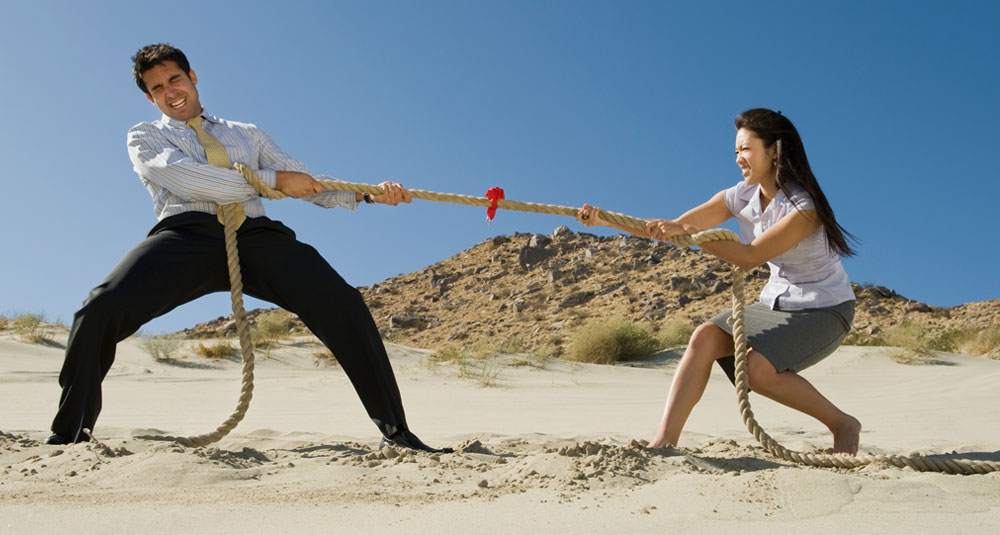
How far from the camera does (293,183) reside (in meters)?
4.27

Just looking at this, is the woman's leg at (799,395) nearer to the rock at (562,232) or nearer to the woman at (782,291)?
the woman at (782,291)

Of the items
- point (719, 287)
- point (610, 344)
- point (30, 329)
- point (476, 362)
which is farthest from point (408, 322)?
point (476, 362)

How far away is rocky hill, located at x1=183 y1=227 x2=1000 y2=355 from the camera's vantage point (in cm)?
1983

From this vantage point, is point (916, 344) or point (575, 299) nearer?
point (916, 344)

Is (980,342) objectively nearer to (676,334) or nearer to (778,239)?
(676,334)

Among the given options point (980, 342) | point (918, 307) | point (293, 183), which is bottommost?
point (293, 183)

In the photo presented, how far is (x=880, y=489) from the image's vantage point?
2797mm

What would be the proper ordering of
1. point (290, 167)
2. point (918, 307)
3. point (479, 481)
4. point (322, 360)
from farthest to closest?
1. point (918, 307)
2. point (322, 360)
3. point (290, 167)
4. point (479, 481)

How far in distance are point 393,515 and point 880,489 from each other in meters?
1.65

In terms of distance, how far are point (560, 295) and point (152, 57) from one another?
68.2 feet

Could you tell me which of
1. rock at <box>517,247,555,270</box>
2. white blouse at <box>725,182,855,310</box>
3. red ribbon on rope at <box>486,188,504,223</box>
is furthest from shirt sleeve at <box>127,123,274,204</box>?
rock at <box>517,247,555,270</box>

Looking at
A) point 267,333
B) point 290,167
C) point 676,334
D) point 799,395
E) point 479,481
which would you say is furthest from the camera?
point 676,334

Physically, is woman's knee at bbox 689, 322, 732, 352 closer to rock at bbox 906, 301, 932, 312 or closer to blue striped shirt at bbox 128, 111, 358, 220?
blue striped shirt at bbox 128, 111, 358, 220

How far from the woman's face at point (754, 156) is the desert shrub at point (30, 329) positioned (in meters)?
10.9
